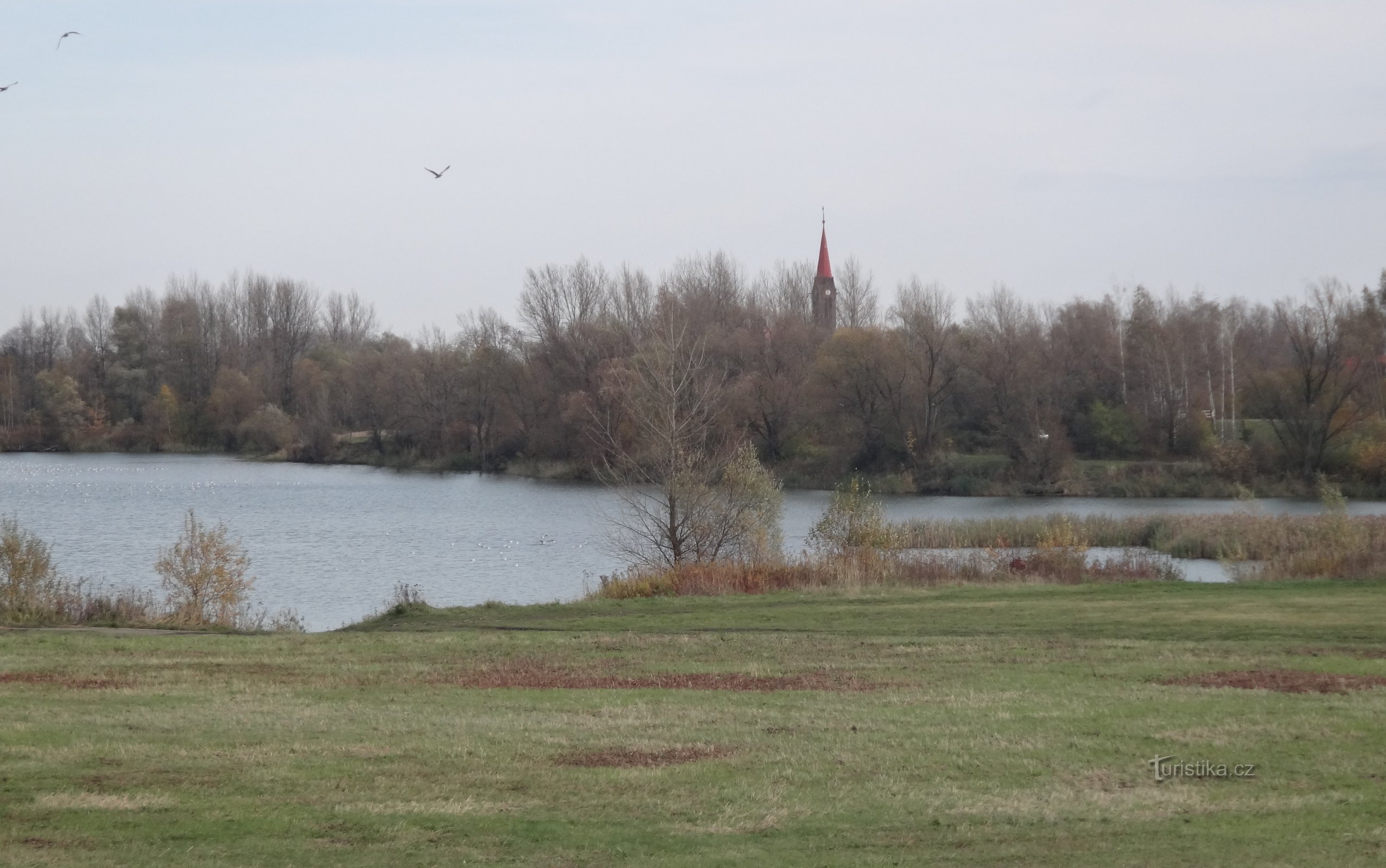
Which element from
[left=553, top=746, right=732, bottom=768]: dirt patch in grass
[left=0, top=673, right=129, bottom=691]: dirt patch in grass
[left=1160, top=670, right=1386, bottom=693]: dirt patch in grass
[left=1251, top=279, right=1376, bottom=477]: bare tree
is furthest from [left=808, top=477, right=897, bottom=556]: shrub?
[left=1251, top=279, right=1376, bottom=477]: bare tree

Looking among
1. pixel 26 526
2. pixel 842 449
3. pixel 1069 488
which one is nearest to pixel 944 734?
pixel 26 526

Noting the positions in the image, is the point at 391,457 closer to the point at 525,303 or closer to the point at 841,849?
the point at 525,303

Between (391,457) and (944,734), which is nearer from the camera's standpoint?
(944,734)

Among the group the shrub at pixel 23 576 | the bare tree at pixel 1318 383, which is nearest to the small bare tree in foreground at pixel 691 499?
the shrub at pixel 23 576

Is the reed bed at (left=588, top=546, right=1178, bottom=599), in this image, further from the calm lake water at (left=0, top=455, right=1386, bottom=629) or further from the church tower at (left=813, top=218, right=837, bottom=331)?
the church tower at (left=813, top=218, right=837, bottom=331)

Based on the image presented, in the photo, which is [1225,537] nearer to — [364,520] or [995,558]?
[995,558]

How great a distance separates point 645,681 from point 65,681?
21.1 ft

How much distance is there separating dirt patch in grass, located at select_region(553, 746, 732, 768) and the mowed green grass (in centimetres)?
12

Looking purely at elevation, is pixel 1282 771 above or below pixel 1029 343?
below

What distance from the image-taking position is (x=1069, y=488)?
62750 mm

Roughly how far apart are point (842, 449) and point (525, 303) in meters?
27.7

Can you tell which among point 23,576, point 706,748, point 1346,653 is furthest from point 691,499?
point 706,748

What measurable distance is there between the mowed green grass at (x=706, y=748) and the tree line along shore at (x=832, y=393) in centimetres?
3092

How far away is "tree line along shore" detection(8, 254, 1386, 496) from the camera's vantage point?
205 feet
